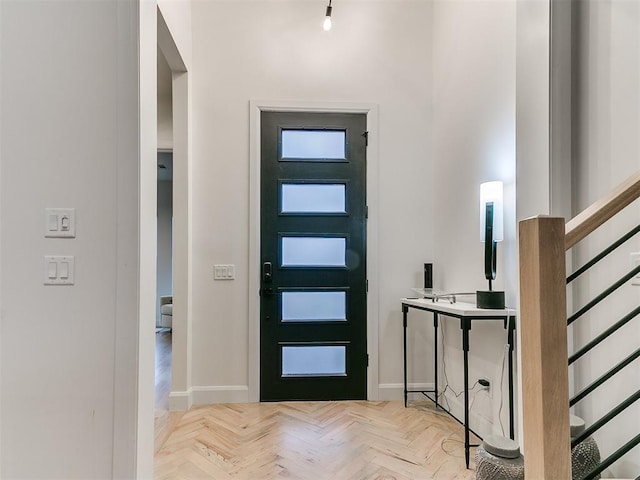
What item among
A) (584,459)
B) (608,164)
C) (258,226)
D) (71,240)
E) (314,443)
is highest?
(608,164)

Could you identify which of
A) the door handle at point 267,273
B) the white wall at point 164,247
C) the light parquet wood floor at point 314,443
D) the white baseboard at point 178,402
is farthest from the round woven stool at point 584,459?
the white wall at point 164,247

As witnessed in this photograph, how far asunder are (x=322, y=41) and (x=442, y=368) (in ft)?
9.34

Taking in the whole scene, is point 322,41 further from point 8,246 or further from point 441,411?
point 441,411

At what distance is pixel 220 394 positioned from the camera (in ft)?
9.82

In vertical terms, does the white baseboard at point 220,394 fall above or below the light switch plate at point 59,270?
below

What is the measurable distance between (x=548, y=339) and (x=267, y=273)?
7.55 ft

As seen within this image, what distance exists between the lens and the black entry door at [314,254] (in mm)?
3068

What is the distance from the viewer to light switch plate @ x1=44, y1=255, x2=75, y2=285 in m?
1.53

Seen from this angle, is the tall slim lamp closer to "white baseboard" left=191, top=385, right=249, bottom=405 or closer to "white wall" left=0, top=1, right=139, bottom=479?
"white wall" left=0, top=1, right=139, bottom=479

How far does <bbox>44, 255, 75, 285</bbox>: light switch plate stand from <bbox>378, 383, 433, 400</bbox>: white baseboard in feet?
7.90

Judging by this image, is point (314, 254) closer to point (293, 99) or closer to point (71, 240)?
point (293, 99)

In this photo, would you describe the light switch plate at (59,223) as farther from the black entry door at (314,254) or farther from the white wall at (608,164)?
the white wall at (608,164)

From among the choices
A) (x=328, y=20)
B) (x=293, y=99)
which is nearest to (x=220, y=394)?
(x=293, y=99)

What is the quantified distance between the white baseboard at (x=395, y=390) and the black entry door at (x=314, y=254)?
0.14m
